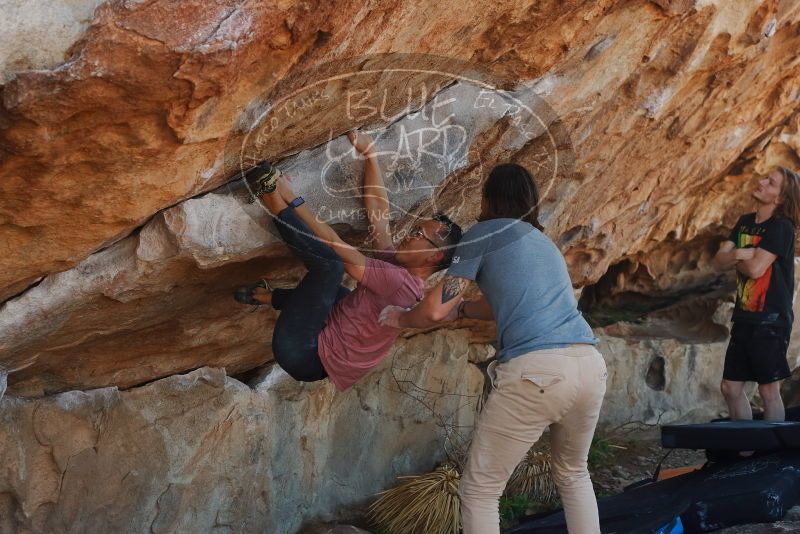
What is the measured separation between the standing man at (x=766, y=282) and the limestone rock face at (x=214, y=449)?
1.79m

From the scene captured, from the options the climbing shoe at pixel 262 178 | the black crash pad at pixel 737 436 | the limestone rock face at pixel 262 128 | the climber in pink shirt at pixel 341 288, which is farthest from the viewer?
the black crash pad at pixel 737 436

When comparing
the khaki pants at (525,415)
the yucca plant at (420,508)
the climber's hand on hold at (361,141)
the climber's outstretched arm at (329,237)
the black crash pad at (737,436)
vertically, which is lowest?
the yucca plant at (420,508)

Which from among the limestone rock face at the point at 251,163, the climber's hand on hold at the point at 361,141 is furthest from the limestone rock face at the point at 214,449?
the climber's hand on hold at the point at 361,141

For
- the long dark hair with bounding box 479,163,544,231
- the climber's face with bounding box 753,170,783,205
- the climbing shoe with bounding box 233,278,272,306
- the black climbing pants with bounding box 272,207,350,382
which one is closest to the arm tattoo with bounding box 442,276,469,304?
the long dark hair with bounding box 479,163,544,231

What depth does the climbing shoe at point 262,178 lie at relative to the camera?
9.59 ft

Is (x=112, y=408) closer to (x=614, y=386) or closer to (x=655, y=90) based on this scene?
(x=655, y=90)

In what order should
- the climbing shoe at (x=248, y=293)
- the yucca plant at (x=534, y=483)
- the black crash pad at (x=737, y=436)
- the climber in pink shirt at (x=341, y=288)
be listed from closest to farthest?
1. the climber in pink shirt at (x=341, y=288)
2. the climbing shoe at (x=248, y=293)
3. the black crash pad at (x=737, y=436)
4. the yucca plant at (x=534, y=483)

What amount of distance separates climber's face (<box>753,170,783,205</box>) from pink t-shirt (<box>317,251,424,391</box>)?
87.9 inches

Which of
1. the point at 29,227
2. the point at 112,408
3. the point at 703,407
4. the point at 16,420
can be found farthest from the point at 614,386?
the point at 29,227

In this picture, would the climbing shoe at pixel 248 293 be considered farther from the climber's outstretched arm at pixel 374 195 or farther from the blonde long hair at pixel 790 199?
the blonde long hair at pixel 790 199

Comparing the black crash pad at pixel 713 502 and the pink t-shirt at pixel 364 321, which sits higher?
the pink t-shirt at pixel 364 321

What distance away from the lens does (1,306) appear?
2.91m

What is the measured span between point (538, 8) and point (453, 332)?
2.90 metres

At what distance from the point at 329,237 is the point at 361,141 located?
1.17 feet
